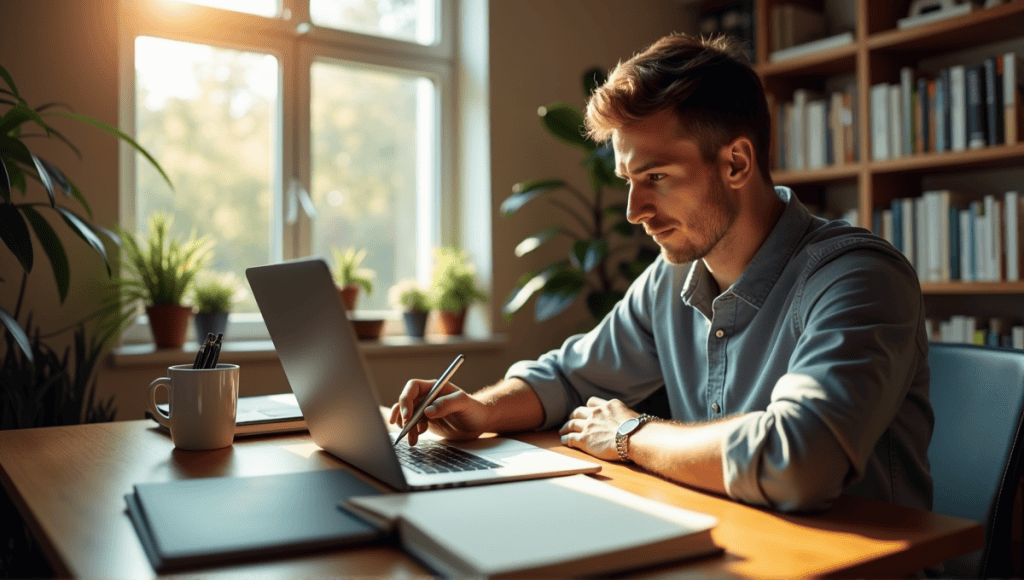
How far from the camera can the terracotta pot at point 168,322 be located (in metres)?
2.35

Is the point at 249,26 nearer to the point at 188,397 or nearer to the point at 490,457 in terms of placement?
the point at 188,397

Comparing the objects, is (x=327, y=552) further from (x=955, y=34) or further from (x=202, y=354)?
(x=955, y=34)

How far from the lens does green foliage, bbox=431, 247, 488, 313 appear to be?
113 inches

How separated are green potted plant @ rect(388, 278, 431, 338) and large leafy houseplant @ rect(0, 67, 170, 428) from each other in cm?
92

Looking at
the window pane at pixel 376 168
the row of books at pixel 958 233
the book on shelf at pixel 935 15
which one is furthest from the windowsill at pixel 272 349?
the book on shelf at pixel 935 15

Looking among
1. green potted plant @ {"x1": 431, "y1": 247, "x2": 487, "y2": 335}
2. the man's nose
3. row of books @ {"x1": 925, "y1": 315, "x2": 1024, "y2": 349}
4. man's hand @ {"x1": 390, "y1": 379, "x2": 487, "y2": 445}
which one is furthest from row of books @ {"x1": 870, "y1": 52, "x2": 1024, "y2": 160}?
man's hand @ {"x1": 390, "y1": 379, "x2": 487, "y2": 445}

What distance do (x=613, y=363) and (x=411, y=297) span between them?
4.98 ft

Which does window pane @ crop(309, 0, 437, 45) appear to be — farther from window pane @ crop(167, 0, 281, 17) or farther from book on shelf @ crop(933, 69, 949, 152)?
book on shelf @ crop(933, 69, 949, 152)

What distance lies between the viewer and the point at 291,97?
9.19 feet

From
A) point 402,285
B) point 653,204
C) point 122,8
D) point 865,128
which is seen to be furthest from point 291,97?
point 865,128

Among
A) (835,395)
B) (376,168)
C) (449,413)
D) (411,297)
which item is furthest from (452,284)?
(835,395)

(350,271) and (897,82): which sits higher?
(897,82)

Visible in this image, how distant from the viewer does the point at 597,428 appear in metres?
1.10

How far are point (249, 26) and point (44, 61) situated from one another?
0.69 metres
